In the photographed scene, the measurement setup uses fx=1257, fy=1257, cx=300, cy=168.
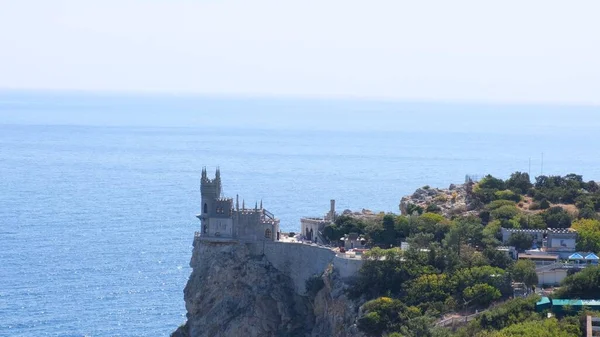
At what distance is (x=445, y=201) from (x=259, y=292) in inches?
755

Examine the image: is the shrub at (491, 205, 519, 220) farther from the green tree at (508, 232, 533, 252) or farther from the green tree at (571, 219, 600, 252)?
the green tree at (508, 232, 533, 252)

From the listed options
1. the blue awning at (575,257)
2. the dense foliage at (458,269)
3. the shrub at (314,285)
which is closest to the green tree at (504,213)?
the dense foliage at (458,269)

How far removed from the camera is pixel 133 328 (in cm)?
7438

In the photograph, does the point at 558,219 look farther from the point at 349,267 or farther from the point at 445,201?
the point at 349,267

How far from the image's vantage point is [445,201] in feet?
261

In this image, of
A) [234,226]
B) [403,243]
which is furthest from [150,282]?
[403,243]

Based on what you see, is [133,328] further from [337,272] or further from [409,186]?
[409,186]

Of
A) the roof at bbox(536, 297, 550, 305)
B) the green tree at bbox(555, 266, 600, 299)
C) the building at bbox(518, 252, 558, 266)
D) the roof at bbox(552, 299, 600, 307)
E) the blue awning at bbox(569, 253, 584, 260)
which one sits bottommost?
the roof at bbox(536, 297, 550, 305)

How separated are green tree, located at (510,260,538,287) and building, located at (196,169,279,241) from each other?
549 inches

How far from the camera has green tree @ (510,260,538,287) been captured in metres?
58.4

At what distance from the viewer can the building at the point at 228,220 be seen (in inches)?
2640

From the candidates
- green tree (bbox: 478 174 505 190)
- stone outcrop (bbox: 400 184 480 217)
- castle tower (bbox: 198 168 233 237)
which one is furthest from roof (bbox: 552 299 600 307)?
green tree (bbox: 478 174 505 190)

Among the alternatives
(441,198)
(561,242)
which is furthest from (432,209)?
(561,242)

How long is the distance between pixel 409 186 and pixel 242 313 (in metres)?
77.5
